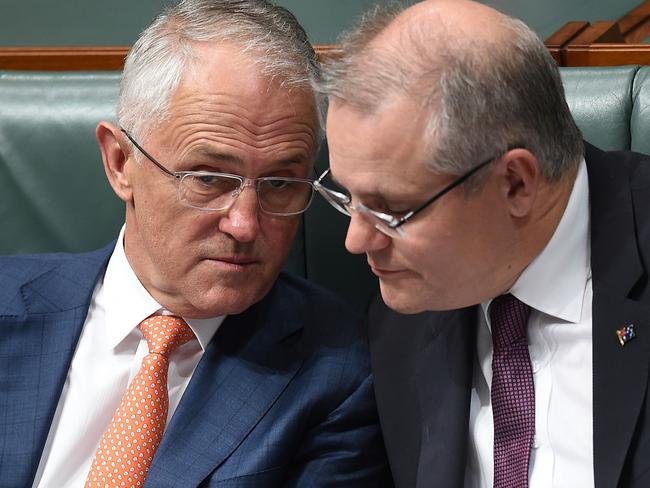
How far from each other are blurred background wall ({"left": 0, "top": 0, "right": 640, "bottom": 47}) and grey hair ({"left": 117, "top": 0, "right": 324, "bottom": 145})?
111 cm

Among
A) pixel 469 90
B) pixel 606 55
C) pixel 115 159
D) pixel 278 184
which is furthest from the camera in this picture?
pixel 606 55

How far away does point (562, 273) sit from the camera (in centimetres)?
160

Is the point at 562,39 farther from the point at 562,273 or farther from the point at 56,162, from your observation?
the point at 56,162

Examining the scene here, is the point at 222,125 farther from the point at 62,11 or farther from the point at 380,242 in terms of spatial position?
the point at 62,11

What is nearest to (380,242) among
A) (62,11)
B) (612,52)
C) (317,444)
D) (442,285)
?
(442,285)

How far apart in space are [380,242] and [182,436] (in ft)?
1.55

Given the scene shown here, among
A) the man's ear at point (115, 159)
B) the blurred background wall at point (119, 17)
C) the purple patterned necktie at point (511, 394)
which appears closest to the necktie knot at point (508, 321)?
the purple patterned necktie at point (511, 394)

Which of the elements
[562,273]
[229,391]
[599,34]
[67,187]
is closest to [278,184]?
[229,391]

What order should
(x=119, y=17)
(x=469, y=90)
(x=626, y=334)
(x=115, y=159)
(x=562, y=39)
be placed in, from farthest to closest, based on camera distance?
(x=119, y=17) → (x=562, y=39) → (x=115, y=159) → (x=626, y=334) → (x=469, y=90)

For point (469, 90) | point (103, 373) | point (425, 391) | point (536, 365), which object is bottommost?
point (103, 373)

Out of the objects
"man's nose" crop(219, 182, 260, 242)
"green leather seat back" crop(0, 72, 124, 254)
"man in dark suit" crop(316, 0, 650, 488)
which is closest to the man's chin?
"man in dark suit" crop(316, 0, 650, 488)

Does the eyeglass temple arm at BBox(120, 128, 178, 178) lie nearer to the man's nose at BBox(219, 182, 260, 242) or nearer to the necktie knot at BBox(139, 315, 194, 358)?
the man's nose at BBox(219, 182, 260, 242)

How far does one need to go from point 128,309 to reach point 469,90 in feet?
2.39

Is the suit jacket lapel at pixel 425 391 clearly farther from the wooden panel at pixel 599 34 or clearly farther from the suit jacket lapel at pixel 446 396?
the wooden panel at pixel 599 34
